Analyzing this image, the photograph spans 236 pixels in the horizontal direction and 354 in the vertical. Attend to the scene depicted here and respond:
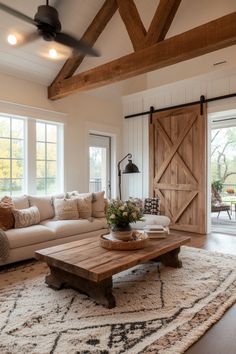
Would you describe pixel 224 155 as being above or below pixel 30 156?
above

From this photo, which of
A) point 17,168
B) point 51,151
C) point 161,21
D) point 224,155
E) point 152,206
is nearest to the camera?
point 161,21

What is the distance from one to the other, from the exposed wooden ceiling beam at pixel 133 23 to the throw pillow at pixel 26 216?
9.17ft

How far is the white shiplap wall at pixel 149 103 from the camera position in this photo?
4.93m

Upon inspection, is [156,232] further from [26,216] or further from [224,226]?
A: [224,226]

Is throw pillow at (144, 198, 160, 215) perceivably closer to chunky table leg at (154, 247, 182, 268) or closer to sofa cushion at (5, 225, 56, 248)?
chunky table leg at (154, 247, 182, 268)

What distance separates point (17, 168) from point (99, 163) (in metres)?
2.10

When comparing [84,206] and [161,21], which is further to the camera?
[84,206]

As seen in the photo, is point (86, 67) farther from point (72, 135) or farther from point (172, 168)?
point (172, 168)

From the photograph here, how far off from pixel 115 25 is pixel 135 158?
113 inches

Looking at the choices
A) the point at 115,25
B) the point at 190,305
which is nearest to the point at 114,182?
the point at 115,25

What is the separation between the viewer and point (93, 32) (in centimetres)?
459

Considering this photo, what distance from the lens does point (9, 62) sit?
4363 millimetres

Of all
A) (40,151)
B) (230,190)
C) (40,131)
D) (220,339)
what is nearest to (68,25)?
(40,131)

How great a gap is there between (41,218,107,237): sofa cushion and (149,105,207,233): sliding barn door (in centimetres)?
195
